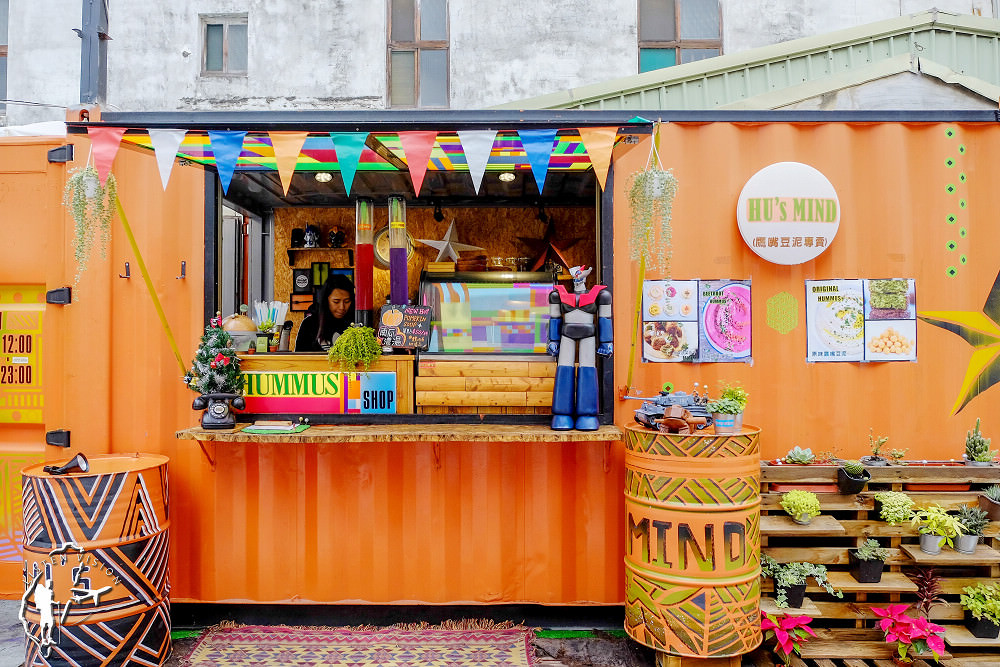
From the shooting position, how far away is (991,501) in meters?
4.05

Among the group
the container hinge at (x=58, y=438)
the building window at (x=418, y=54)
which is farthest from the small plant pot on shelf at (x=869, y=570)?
the building window at (x=418, y=54)

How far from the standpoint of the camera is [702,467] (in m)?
Answer: 3.70

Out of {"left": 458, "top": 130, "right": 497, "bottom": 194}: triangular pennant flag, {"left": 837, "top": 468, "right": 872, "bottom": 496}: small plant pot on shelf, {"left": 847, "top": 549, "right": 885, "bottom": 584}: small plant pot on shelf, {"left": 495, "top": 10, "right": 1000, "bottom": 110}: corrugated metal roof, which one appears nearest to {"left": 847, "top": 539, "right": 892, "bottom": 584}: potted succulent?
{"left": 847, "top": 549, "right": 885, "bottom": 584}: small plant pot on shelf

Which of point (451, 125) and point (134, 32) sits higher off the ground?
point (134, 32)

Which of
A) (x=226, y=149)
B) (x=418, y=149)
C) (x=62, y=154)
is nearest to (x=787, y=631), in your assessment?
(x=418, y=149)

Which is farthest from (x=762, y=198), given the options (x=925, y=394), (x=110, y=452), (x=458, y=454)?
(x=110, y=452)

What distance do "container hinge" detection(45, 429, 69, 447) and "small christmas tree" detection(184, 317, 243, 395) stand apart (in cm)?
111

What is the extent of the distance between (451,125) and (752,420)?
3042mm

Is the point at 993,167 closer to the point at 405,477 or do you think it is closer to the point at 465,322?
the point at 465,322

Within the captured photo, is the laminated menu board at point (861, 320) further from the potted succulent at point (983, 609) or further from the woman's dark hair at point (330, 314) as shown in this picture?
the woman's dark hair at point (330, 314)

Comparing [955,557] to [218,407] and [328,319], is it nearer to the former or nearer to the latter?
[218,407]

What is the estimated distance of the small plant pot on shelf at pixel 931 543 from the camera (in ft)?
12.8

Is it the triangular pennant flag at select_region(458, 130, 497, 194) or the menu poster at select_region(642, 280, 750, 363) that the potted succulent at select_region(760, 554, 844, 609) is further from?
the triangular pennant flag at select_region(458, 130, 497, 194)

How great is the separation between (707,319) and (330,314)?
4.30 meters
